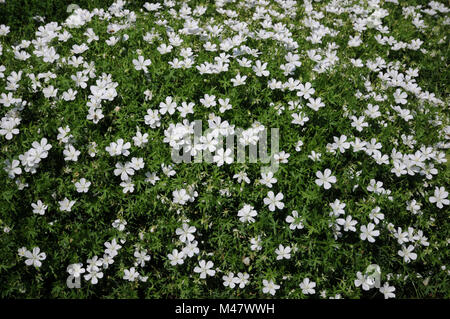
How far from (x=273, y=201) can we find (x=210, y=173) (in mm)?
630

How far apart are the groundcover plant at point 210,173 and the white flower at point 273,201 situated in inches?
0.4

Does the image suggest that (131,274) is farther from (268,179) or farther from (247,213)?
(268,179)

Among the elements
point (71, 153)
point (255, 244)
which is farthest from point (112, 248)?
point (255, 244)

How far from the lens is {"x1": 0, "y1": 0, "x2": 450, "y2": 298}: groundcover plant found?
2908mm

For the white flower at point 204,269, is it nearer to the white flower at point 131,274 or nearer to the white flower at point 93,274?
the white flower at point 131,274

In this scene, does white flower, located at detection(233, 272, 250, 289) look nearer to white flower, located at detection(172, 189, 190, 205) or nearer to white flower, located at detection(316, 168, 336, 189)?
white flower, located at detection(172, 189, 190, 205)

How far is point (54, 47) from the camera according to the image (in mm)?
3998

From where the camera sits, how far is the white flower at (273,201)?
2.94 m

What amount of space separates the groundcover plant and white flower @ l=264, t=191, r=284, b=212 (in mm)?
11

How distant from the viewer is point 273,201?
2.98 m

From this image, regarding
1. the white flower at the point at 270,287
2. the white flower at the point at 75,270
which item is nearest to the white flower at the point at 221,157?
the white flower at the point at 270,287
